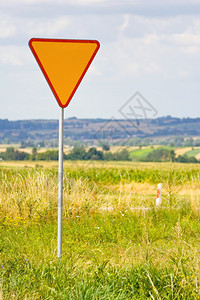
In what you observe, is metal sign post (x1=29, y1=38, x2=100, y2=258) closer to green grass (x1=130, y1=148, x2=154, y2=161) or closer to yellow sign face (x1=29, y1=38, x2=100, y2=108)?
yellow sign face (x1=29, y1=38, x2=100, y2=108)

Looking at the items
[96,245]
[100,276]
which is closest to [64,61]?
[100,276]

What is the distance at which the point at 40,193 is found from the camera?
12047 millimetres

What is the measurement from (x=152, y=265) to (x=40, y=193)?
18.5 ft

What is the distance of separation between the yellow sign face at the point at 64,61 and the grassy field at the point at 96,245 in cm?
222

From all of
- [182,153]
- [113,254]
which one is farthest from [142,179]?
[182,153]

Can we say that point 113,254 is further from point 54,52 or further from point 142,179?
point 142,179

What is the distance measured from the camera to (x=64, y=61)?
7242mm

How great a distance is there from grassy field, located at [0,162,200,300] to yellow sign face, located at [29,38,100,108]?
222cm

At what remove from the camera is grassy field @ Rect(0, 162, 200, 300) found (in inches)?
235

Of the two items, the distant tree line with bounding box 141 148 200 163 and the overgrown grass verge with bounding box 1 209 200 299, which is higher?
the distant tree line with bounding box 141 148 200 163

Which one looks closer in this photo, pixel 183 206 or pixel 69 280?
pixel 69 280

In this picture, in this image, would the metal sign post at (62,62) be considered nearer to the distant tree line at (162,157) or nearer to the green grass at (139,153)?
the distant tree line at (162,157)

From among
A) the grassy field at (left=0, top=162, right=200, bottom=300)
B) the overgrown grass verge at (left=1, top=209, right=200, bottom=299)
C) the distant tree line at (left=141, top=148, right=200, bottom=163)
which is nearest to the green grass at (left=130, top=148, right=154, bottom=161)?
the distant tree line at (left=141, top=148, right=200, bottom=163)

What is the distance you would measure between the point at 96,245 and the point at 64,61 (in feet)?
11.1
